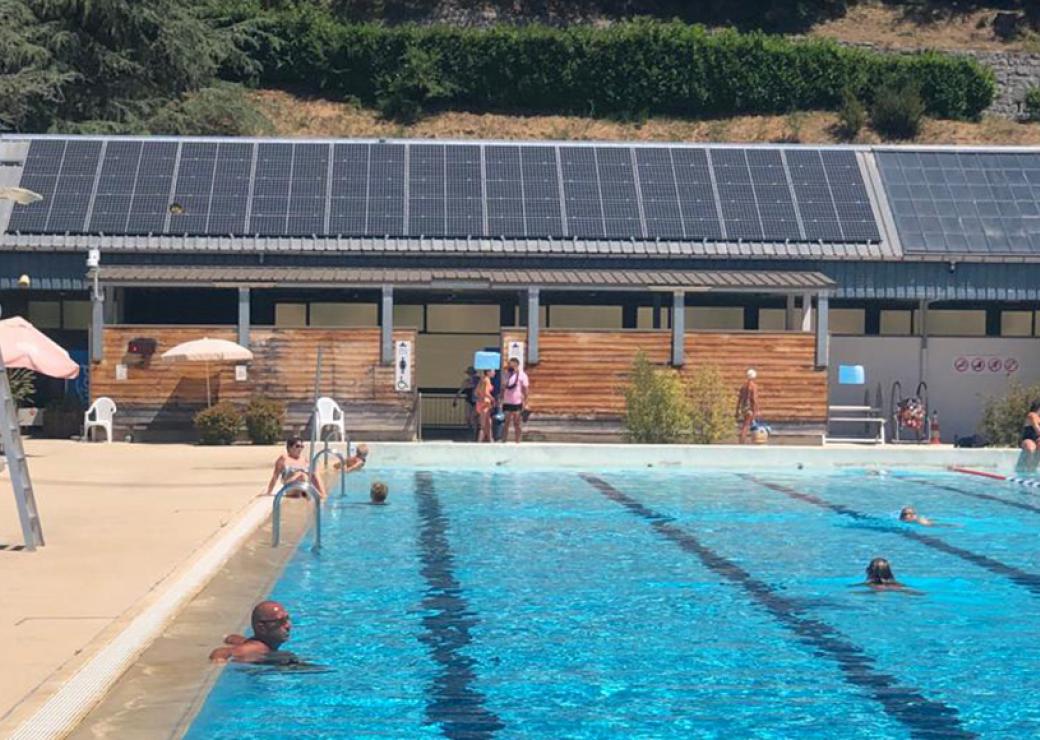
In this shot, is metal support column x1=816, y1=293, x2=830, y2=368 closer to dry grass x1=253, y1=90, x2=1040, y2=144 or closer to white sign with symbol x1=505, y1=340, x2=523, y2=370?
white sign with symbol x1=505, y1=340, x2=523, y2=370

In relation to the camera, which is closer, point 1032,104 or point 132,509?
point 132,509

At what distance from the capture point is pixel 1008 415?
29.8 metres

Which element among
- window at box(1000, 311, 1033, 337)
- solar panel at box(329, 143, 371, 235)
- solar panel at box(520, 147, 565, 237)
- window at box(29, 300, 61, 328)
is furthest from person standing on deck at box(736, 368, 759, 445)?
window at box(29, 300, 61, 328)

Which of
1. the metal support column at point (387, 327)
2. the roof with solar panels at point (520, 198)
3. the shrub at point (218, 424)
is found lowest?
the shrub at point (218, 424)

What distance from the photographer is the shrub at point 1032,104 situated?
201ft

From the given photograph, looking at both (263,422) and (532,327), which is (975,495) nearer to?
(532,327)

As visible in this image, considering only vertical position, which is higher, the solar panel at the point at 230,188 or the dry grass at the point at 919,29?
the dry grass at the point at 919,29

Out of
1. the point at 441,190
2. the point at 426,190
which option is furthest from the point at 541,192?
the point at 426,190

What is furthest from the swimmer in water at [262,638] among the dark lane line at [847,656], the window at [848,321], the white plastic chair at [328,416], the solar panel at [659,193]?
the window at [848,321]

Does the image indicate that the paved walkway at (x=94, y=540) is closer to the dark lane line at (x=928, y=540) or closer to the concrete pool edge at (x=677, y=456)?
the concrete pool edge at (x=677, y=456)

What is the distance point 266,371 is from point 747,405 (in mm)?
8562

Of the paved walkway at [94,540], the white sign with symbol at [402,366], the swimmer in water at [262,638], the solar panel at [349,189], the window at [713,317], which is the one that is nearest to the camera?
the paved walkway at [94,540]

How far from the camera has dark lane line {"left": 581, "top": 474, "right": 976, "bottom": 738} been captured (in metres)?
9.28

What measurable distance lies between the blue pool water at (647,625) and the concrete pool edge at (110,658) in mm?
547
